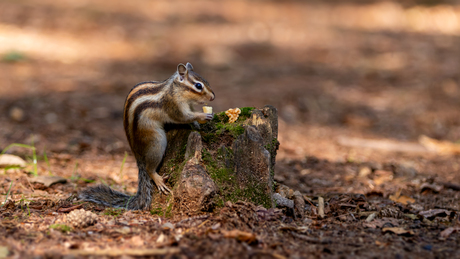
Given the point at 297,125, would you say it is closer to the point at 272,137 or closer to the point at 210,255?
the point at 272,137

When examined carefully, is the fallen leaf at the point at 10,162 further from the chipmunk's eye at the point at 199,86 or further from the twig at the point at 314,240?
the twig at the point at 314,240

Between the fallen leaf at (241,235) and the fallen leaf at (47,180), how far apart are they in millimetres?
2221

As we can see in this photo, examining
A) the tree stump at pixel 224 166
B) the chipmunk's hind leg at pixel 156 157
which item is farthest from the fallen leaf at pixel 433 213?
the chipmunk's hind leg at pixel 156 157

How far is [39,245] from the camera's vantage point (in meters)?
2.45

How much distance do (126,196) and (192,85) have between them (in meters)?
1.05

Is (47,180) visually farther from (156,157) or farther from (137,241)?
(137,241)

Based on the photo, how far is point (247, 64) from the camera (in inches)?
416

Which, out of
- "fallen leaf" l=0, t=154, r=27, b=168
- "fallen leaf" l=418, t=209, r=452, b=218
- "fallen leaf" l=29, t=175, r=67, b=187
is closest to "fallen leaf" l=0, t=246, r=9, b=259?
"fallen leaf" l=29, t=175, r=67, b=187

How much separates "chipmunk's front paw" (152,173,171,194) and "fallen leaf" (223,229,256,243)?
0.82 metres

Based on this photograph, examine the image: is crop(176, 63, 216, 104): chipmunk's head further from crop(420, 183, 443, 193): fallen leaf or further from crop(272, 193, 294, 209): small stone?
crop(420, 183, 443, 193): fallen leaf

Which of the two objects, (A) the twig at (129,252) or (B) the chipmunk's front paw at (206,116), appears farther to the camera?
(B) the chipmunk's front paw at (206,116)

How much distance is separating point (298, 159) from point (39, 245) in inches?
141

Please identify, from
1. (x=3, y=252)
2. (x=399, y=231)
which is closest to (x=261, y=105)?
(x=399, y=231)

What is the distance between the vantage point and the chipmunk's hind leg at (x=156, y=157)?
130 inches
